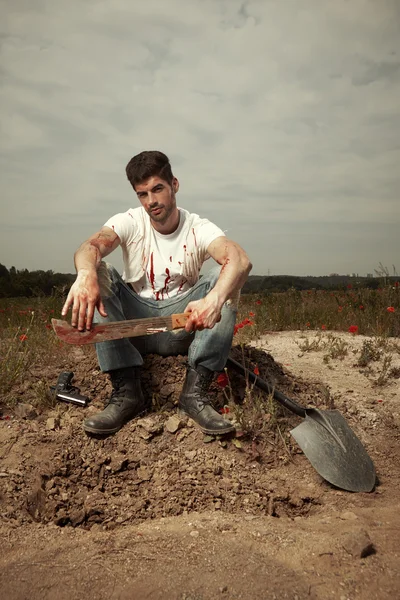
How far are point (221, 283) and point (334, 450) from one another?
120 cm

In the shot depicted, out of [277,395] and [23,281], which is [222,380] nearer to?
[277,395]

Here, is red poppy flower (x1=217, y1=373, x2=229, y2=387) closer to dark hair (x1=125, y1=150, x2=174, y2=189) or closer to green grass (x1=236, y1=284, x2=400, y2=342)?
dark hair (x1=125, y1=150, x2=174, y2=189)

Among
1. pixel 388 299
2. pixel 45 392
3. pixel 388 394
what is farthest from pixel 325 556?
pixel 388 299

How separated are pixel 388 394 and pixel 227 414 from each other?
1.68 m

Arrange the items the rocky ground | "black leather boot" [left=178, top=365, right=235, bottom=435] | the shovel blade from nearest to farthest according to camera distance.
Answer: the rocky ground
the shovel blade
"black leather boot" [left=178, top=365, right=235, bottom=435]

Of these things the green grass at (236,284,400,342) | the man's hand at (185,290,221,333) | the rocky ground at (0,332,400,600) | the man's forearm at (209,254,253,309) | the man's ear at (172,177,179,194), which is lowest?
the rocky ground at (0,332,400,600)

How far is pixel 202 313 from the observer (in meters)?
2.42

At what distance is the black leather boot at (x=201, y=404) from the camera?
2.76m

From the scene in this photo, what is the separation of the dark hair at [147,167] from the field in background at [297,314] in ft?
6.52

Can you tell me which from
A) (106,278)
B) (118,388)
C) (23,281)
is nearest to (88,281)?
(106,278)

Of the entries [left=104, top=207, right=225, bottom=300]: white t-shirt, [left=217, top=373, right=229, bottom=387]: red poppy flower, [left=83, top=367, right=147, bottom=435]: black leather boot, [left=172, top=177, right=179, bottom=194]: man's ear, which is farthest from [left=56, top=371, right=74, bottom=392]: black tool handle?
[left=172, top=177, right=179, bottom=194]: man's ear

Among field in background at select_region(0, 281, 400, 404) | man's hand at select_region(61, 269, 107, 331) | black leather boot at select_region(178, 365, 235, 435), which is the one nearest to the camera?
man's hand at select_region(61, 269, 107, 331)

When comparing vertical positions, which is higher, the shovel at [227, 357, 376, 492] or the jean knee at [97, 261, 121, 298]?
the jean knee at [97, 261, 121, 298]

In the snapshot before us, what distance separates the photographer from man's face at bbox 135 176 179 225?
10.3 ft
